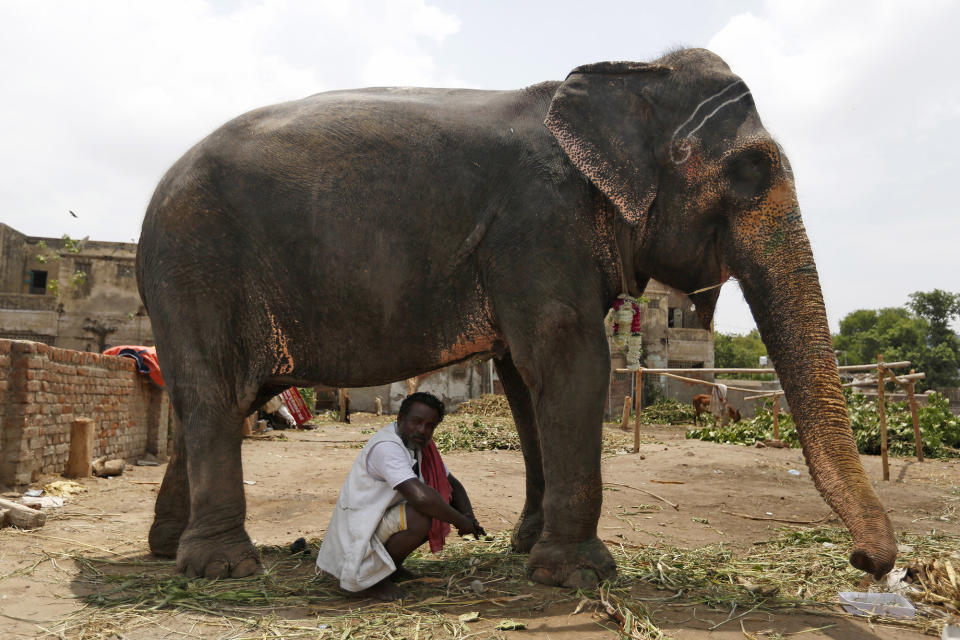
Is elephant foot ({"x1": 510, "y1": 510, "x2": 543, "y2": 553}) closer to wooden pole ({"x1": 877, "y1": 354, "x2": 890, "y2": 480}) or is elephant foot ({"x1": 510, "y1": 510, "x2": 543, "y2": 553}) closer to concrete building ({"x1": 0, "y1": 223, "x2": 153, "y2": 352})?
wooden pole ({"x1": 877, "y1": 354, "x2": 890, "y2": 480})

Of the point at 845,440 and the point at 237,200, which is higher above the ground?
the point at 237,200

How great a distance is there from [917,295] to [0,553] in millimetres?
59946

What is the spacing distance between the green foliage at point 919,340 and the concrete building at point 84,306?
126ft

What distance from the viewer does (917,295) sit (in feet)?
173

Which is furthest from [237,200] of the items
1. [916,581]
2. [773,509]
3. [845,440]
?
[773,509]

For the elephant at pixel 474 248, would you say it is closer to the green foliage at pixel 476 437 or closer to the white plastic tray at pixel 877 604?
the white plastic tray at pixel 877 604

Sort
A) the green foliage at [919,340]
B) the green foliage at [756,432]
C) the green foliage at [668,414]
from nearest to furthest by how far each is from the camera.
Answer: the green foliage at [756,432], the green foliage at [668,414], the green foliage at [919,340]

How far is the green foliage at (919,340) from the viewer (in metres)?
46.0

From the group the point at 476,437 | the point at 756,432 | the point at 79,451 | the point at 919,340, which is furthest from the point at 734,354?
the point at 79,451

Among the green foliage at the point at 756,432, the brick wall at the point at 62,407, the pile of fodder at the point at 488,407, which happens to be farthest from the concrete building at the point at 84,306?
the green foliage at the point at 756,432

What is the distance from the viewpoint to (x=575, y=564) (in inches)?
142

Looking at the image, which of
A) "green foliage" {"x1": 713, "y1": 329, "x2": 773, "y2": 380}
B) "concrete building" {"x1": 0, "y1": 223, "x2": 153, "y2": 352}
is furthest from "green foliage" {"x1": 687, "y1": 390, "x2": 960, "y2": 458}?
"green foliage" {"x1": 713, "y1": 329, "x2": 773, "y2": 380}

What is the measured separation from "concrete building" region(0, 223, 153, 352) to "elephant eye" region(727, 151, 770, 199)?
25.8 m

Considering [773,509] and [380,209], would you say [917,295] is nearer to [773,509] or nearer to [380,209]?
[773,509]
